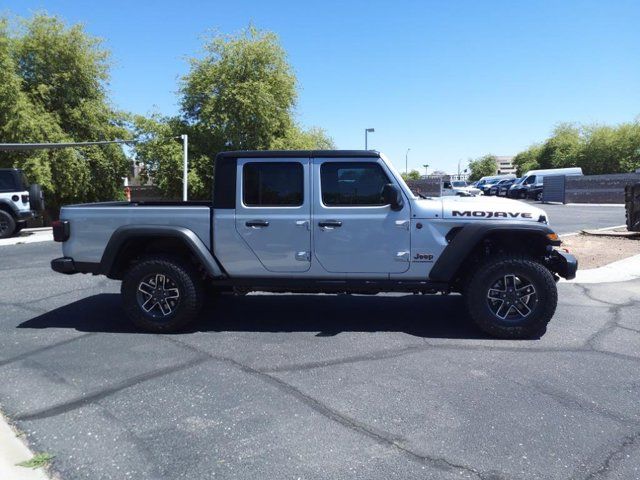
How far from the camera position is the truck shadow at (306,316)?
17.8 ft

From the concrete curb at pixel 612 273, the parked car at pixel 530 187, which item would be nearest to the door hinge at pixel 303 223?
the concrete curb at pixel 612 273

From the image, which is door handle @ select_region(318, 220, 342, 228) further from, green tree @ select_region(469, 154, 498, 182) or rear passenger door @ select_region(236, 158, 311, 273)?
green tree @ select_region(469, 154, 498, 182)

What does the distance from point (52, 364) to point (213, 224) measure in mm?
1950

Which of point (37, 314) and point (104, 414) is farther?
point (37, 314)

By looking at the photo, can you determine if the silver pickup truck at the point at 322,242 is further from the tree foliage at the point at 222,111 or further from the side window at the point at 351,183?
the tree foliage at the point at 222,111

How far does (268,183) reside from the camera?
5203 mm

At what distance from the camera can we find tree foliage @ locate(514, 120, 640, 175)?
48344 millimetres

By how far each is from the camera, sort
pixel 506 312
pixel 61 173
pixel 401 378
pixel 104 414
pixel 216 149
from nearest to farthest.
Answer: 1. pixel 104 414
2. pixel 401 378
3. pixel 506 312
4. pixel 61 173
5. pixel 216 149

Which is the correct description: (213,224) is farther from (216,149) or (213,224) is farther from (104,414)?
(216,149)

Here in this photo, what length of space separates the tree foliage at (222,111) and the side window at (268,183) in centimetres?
1814

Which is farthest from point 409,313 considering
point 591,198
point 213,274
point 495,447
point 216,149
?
point 591,198

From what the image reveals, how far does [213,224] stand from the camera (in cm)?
514

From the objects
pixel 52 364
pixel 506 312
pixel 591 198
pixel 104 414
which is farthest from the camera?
pixel 591 198

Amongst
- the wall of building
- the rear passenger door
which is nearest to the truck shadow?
the rear passenger door
